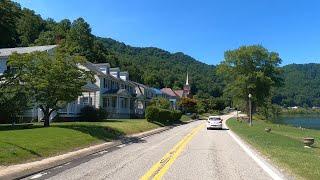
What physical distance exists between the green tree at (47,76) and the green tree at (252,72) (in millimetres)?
63988

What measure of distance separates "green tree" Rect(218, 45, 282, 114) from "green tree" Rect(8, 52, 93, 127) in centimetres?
6399

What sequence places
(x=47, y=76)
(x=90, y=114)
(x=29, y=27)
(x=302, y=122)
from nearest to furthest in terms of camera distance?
(x=47, y=76) < (x=90, y=114) < (x=29, y=27) < (x=302, y=122)

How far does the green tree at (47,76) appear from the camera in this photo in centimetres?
2914

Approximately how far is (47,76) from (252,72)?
2689 inches

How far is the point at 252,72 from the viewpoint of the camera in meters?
92.5

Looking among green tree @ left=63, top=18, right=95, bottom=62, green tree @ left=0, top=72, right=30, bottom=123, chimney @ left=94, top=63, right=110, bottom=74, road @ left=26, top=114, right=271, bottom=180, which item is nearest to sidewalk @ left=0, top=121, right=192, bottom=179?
road @ left=26, top=114, right=271, bottom=180

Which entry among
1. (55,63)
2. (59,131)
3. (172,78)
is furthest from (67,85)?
(172,78)

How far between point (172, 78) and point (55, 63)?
165 meters

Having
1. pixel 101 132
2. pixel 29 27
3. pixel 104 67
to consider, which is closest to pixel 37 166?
pixel 101 132

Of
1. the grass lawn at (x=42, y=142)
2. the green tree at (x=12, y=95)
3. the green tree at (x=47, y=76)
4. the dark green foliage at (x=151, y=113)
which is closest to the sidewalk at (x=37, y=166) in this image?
the grass lawn at (x=42, y=142)

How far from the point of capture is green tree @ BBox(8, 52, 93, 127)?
29.1 meters

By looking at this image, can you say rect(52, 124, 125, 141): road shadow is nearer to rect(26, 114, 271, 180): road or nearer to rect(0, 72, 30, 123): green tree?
rect(0, 72, 30, 123): green tree

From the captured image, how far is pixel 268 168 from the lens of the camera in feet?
Answer: 48.9

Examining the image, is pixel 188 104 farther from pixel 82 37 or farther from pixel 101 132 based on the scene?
pixel 101 132
